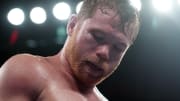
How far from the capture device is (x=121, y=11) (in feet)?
3.70

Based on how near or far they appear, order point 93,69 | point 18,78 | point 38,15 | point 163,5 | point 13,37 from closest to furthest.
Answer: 1. point 18,78
2. point 93,69
3. point 163,5
4. point 38,15
5. point 13,37

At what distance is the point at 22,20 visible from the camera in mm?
3250

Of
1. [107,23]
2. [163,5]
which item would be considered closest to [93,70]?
[107,23]

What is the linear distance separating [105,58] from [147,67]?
9.14 feet

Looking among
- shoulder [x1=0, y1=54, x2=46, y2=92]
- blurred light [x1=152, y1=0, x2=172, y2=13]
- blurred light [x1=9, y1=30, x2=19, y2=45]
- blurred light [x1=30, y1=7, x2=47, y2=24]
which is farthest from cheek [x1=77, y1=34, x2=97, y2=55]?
blurred light [x1=9, y1=30, x2=19, y2=45]

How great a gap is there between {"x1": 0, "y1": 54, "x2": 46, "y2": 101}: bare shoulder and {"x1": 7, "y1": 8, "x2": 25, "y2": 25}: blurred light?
7.42ft

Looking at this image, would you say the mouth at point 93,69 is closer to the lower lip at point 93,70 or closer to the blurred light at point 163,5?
the lower lip at point 93,70

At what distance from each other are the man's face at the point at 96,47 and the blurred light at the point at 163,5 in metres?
1.93

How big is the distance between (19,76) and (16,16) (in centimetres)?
236

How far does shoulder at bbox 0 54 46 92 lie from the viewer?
0.93 metres

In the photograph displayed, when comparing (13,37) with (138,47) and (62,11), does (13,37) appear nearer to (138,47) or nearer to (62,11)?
(62,11)

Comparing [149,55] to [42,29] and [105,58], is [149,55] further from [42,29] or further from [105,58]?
[105,58]

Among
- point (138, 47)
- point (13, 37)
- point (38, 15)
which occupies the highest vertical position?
point (38, 15)

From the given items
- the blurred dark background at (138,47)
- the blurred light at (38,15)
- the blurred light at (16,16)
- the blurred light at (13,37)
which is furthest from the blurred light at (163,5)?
the blurred light at (13,37)
